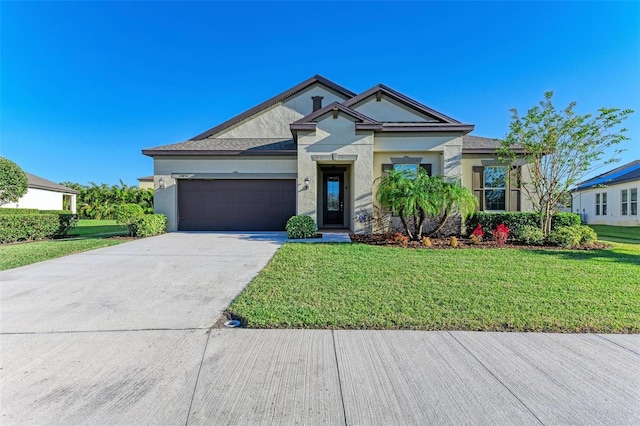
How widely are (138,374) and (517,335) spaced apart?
13.3 ft

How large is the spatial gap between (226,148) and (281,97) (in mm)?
4868

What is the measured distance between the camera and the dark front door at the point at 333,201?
1432 cm

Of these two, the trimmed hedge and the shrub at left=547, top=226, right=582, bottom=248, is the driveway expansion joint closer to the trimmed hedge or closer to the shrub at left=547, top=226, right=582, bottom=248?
the shrub at left=547, top=226, right=582, bottom=248

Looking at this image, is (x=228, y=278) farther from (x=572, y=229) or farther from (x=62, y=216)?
(x=62, y=216)

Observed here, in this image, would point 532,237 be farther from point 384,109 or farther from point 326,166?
point 326,166

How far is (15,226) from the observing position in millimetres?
10773

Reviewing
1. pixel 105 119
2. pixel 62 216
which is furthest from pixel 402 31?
pixel 105 119

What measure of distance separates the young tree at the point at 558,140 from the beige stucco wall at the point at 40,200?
31.6 m

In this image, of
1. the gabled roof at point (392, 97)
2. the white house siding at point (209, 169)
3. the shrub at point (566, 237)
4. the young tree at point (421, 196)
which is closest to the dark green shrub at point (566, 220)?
the shrub at point (566, 237)

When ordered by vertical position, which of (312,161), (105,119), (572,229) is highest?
(105,119)

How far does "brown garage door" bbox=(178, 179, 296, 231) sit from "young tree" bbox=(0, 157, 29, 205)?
761 cm

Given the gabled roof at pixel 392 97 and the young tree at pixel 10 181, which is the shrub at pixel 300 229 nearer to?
the gabled roof at pixel 392 97

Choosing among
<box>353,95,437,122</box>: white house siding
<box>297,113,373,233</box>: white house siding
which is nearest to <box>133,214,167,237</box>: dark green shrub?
<box>297,113,373,233</box>: white house siding

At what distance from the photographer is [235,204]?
13469 mm
